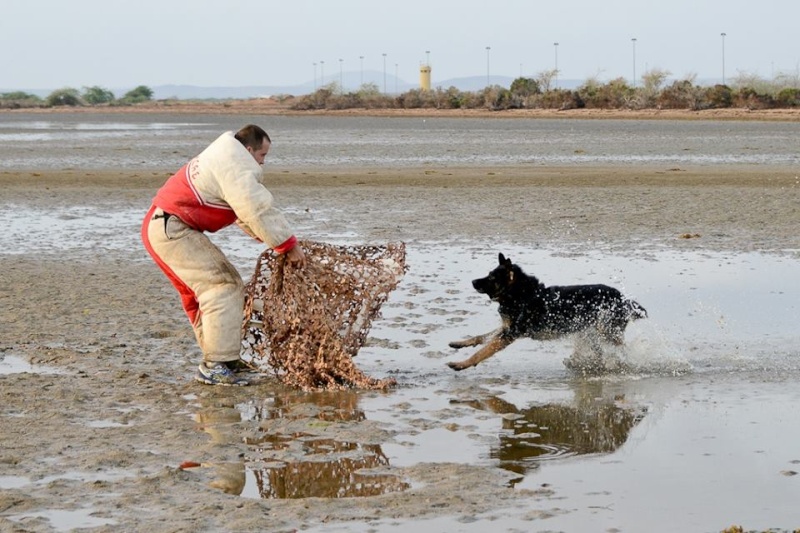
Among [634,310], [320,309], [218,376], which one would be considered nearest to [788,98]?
[634,310]

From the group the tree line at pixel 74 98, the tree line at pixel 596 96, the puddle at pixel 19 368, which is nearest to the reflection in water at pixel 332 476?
the puddle at pixel 19 368

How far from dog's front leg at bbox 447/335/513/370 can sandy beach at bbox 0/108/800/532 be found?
86mm

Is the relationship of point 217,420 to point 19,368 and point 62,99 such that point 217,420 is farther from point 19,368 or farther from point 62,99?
point 62,99

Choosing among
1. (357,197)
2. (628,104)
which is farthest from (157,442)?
(628,104)

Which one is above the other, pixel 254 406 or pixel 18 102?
pixel 18 102

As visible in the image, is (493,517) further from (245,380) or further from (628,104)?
(628,104)

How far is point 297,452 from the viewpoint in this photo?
253 inches

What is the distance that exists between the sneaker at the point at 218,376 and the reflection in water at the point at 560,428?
159 cm

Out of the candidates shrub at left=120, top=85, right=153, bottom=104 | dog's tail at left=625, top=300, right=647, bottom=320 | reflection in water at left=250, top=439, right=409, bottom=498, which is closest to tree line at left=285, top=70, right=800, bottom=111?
shrub at left=120, top=85, right=153, bottom=104

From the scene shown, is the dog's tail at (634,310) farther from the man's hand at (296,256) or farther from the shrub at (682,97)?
the shrub at (682,97)

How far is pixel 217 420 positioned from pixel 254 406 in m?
0.45

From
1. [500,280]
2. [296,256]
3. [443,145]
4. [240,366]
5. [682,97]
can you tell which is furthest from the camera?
[682,97]

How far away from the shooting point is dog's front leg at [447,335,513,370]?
27.6ft

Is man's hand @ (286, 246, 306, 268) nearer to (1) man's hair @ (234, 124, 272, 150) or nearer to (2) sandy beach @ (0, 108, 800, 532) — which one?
(1) man's hair @ (234, 124, 272, 150)
